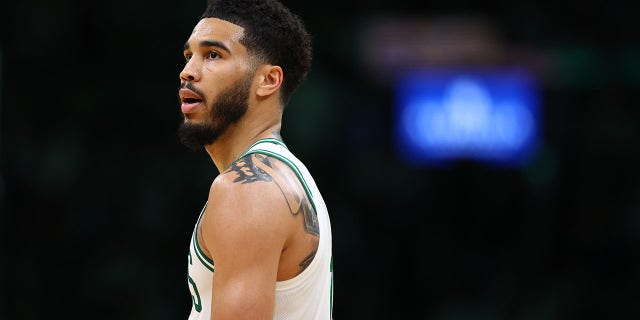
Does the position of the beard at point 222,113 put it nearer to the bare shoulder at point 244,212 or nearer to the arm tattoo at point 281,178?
the arm tattoo at point 281,178

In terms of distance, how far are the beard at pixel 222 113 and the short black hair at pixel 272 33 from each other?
5.1 inches

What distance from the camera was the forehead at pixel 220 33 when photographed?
10.7 feet

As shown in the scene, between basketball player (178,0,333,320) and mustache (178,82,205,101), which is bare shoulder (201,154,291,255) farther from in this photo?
mustache (178,82,205,101)

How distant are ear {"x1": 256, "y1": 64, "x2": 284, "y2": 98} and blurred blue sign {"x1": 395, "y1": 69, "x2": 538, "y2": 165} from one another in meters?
6.58

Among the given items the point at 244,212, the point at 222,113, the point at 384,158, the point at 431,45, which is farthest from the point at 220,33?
the point at 384,158

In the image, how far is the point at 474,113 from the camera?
32.2 ft

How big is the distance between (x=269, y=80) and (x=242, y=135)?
0.21m

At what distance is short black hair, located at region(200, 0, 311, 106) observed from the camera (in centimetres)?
331

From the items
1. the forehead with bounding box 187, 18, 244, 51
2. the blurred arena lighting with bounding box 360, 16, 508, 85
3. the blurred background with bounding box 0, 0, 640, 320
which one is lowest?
the blurred background with bounding box 0, 0, 640, 320

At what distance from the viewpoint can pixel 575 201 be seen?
10.0m

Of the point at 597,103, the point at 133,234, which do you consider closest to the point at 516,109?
the point at 597,103

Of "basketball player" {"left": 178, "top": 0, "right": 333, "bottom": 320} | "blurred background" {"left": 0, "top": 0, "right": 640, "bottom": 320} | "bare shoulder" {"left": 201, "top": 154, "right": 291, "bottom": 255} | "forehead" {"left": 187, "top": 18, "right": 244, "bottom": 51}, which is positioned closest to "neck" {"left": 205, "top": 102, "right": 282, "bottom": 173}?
"basketball player" {"left": 178, "top": 0, "right": 333, "bottom": 320}

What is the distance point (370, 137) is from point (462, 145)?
1051 mm

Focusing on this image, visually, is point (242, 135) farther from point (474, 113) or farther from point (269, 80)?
point (474, 113)
